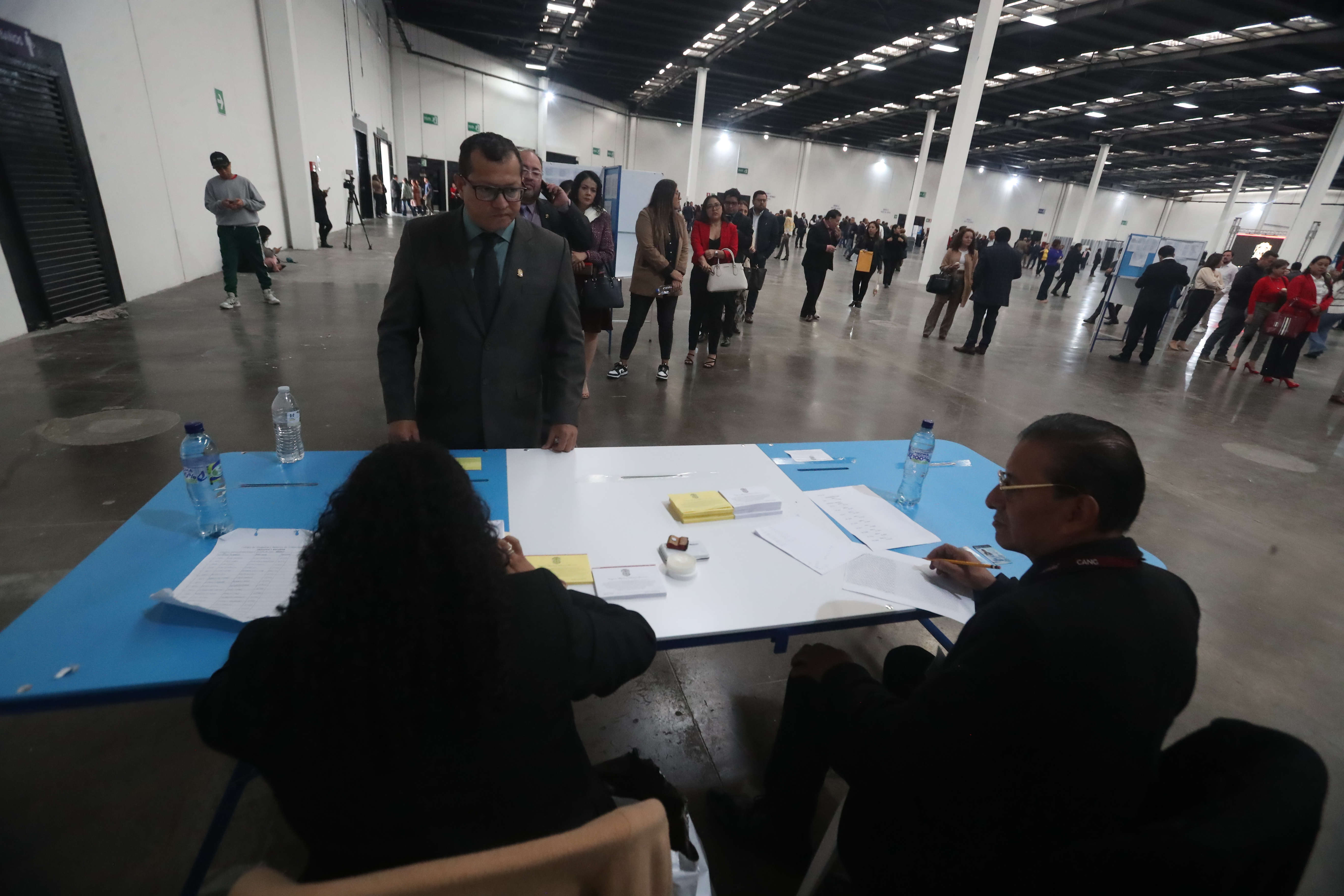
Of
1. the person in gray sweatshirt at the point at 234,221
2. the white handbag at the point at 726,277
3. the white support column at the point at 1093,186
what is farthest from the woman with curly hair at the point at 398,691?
the white support column at the point at 1093,186

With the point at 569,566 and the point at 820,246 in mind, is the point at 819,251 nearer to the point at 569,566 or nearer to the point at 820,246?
the point at 820,246

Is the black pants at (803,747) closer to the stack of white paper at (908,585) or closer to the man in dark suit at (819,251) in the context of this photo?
the stack of white paper at (908,585)

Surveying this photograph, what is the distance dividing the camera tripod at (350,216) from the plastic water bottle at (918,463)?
491 inches

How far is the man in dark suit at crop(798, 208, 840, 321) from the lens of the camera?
7945 millimetres

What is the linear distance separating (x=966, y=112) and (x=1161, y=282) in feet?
19.5

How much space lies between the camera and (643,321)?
17.7 ft

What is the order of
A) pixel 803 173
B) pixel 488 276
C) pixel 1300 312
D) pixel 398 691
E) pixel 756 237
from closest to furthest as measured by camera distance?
pixel 398 691 → pixel 488 276 → pixel 1300 312 → pixel 756 237 → pixel 803 173

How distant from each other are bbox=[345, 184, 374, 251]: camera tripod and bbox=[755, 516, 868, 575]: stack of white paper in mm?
12546

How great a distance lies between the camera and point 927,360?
7156 millimetres

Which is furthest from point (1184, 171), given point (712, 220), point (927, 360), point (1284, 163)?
point (712, 220)

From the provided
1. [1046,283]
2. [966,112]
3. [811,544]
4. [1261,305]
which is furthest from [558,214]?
[1046,283]

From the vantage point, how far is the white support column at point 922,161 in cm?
1958

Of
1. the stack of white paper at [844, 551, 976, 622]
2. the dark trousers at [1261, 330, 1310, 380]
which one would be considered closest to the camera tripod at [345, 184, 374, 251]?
the stack of white paper at [844, 551, 976, 622]

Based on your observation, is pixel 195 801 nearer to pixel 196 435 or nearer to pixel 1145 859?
pixel 196 435
